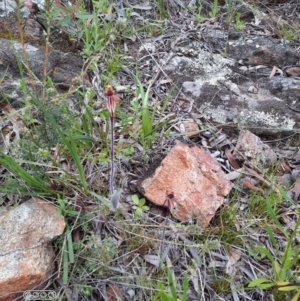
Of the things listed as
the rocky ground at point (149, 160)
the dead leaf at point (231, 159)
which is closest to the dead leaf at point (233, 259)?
the rocky ground at point (149, 160)

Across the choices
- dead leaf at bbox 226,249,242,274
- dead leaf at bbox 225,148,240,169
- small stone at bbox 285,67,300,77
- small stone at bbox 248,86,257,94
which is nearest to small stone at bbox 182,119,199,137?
dead leaf at bbox 225,148,240,169

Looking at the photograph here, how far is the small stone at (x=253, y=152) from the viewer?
84.2 inches

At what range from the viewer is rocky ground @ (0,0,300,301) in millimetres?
1633

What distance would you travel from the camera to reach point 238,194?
6.60 feet

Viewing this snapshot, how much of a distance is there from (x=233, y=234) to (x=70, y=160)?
87 centimetres

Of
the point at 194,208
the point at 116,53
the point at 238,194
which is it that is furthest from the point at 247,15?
the point at 194,208

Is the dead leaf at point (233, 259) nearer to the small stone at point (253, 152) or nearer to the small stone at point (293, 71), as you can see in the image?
the small stone at point (253, 152)

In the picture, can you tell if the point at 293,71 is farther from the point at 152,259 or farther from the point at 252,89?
the point at 152,259

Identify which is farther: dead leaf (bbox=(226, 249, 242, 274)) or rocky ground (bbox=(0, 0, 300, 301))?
dead leaf (bbox=(226, 249, 242, 274))

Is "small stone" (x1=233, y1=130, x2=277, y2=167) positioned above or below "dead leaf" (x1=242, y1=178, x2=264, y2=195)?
above

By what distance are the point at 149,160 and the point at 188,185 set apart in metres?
0.27

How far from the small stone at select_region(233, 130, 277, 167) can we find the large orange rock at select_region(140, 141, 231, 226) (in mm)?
209

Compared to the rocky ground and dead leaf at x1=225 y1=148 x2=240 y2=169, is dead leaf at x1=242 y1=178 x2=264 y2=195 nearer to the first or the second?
the rocky ground

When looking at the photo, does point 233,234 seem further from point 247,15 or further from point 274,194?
point 247,15
